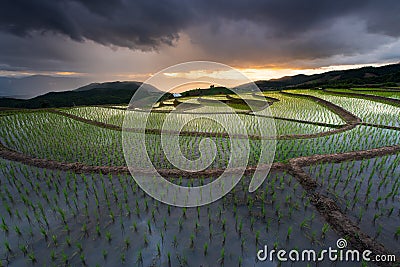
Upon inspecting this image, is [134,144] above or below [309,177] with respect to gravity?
above

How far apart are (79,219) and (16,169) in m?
3.03

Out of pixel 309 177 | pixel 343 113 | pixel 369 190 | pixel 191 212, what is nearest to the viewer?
pixel 191 212

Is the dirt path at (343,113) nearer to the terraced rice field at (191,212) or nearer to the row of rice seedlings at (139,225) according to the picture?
the terraced rice field at (191,212)

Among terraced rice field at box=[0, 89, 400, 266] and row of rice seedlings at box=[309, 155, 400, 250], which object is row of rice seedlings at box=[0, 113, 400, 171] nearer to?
terraced rice field at box=[0, 89, 400, 266]

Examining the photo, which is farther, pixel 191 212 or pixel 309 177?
pixel 309 177

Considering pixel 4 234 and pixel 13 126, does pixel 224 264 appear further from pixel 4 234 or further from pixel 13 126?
pixel 13 126

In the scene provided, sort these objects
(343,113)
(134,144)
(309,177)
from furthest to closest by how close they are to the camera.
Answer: (343,113) < (134,144) < (309,177)

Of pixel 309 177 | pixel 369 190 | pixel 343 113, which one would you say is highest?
pixel 343 113

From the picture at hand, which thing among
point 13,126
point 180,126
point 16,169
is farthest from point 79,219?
point 13,126

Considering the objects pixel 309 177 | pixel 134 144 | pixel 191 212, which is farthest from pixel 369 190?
pixel 134 144

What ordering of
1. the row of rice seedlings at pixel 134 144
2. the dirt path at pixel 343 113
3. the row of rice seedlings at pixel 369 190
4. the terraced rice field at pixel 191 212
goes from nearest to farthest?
the terraced rice field at pixel 191 212 < the row of rice seedlings at pixel 369 190 < the row of rice seedlings at pixel 134 144 < the dirt path at pixel 343 113

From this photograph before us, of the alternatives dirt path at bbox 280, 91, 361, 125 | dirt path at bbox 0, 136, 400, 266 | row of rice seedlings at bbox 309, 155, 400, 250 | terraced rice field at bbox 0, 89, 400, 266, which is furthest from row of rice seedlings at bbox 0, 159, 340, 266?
dirt path at bbox 280, 91, 361, 125

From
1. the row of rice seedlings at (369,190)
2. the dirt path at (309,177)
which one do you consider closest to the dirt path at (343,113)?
the dirt path at (309,177)

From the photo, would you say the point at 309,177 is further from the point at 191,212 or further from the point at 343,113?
the point at 343,113
